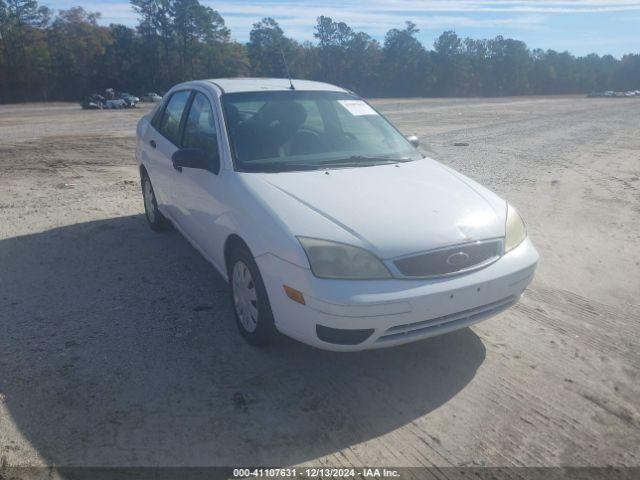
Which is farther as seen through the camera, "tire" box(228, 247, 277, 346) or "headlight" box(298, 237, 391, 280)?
"tire" box(228, 247, 277, 346)

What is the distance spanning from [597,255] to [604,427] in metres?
2.99

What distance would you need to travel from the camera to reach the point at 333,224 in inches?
126

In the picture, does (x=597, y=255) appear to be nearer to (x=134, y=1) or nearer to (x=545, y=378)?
(x=545, y=378)

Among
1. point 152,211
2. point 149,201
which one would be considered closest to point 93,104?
point 149,201

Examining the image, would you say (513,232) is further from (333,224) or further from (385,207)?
(333,224)

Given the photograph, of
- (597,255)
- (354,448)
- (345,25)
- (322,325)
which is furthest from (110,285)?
(345,25)

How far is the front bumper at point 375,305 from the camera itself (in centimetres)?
295

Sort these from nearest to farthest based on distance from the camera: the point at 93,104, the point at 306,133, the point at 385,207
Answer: the point at 385,207, the point at 306,133, the point at 93,104

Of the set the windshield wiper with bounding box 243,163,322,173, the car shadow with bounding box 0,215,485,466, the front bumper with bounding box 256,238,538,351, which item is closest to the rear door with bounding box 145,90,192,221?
the car shadow with bounding box 0,215,485,466

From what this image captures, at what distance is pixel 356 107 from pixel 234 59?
7649cm

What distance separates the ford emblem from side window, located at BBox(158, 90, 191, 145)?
9.53 ft

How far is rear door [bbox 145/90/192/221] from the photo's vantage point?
506cm

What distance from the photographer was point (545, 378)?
3357mm

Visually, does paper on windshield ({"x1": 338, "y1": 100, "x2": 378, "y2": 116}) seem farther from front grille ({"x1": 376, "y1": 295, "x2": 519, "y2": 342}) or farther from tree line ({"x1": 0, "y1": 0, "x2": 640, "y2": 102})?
tree line ({"x1": 0, "y1": 0, "x2": 640, "y2": 102})
